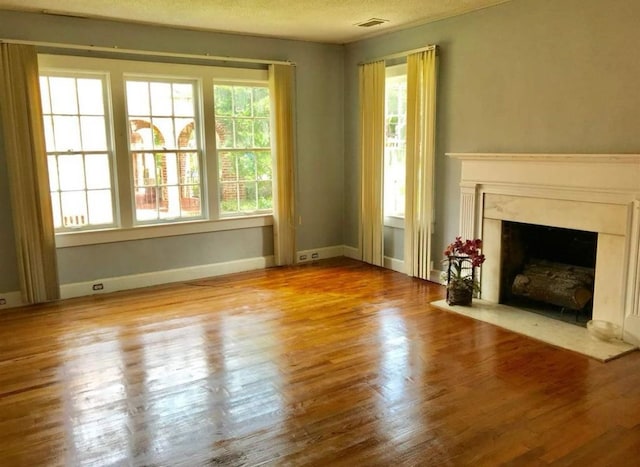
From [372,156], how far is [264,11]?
2065 millimetres

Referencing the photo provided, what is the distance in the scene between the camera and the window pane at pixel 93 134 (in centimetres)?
505

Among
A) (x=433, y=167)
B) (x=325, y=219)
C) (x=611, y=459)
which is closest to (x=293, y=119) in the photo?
(x=325, y=219)

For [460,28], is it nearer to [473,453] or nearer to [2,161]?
[473,453]

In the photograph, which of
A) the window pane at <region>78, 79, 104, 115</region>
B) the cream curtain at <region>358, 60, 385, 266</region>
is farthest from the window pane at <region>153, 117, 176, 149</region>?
the cream curtain at <region>358, 60, 385, 266</region>

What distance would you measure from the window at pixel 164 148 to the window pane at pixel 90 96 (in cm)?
27

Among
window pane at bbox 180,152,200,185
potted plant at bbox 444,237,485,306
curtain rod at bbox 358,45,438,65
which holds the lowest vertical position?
potted plant at bbox 444,237,485,306

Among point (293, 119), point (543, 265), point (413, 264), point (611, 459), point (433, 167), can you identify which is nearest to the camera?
point (611, 459)

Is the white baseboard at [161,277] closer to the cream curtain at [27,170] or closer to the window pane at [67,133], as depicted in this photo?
the cream curtain at [27,170]

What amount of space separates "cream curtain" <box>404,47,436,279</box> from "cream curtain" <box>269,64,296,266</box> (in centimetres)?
140

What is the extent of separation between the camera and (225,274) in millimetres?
5945

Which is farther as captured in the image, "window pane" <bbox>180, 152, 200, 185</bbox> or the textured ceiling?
"window pane" <bbox>180, 152, 200, 185</bbox>

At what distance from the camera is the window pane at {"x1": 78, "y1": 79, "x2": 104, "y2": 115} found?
5000 mm

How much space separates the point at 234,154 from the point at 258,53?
1.16 metres

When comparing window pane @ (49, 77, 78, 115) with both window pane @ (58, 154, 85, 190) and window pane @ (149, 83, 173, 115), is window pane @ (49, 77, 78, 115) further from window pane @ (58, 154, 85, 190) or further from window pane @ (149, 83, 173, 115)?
window pane @ (149, 83, 173, 115)
